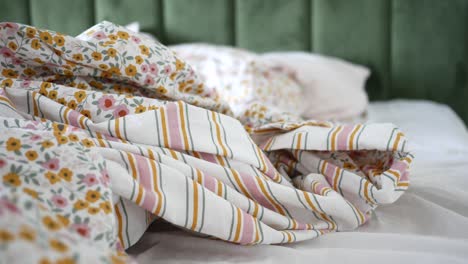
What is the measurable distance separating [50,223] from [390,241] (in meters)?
0.43

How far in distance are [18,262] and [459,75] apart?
5.27 feet

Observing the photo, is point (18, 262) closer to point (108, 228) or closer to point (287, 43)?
point (108, 228)

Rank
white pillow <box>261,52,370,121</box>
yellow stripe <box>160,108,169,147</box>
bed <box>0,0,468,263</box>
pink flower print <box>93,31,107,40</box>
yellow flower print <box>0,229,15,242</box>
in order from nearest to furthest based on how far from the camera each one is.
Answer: yellow flower print <box>0,229,15,242</box>, yellow stripe <box>160,108,169,147</box>, pink flower print <box>93,31,107,40</box>, white pillow <box>261,52,370,121</box>, bed <box>0,0,468,263</box>

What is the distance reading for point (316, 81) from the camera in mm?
1409

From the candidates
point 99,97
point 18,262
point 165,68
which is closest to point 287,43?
point 165,68

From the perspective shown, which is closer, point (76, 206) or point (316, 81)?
point (76, 206)

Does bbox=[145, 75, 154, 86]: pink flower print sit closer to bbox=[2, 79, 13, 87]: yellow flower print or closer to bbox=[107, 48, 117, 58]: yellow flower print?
bbox=[107, 48, 117, 58]: yellow flower print

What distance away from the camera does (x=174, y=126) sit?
25.5 inches

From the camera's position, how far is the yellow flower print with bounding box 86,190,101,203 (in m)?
0.52

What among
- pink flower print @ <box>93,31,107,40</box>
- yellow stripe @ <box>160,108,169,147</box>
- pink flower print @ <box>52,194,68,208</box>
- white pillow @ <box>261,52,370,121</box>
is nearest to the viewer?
pink flower print @ <box>52,194,68,208</box>

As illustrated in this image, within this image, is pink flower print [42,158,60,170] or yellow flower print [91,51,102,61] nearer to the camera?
pink flower print [42,158,60,170]

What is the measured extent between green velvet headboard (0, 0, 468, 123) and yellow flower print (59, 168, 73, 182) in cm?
121

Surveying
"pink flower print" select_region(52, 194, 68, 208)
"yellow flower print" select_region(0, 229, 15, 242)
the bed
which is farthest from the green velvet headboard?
"yellow flower print" select_region(0, 229, 15, 242)

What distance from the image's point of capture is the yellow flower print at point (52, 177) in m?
0.52
